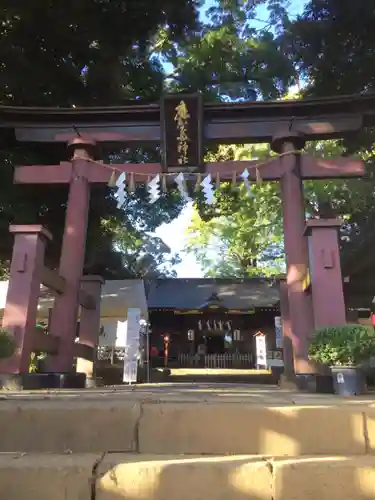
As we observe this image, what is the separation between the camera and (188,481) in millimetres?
2115

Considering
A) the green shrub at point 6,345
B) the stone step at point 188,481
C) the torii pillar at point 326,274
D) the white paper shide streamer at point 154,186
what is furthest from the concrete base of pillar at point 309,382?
the white paper shide streamer at point 154,186

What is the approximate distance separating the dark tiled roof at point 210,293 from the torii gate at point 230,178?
12494mm

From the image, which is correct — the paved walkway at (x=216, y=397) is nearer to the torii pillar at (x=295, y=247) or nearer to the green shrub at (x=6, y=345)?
the green shrub at (x=6, y=345)

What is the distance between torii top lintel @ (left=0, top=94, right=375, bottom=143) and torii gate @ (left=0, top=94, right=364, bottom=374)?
51 mm

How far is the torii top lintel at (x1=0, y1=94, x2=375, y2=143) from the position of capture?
22.7 feet

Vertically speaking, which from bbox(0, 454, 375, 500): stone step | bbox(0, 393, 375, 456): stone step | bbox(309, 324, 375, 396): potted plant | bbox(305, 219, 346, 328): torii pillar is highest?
bbox(305, 219, 346, 328): torii pillar

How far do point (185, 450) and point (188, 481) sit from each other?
0.38 metres

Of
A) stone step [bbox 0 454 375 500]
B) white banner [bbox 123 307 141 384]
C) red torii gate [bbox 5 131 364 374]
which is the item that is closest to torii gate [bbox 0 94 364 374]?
red torii gate [bbox 5 131 364 374]

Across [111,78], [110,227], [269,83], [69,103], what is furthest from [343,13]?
[110,227]

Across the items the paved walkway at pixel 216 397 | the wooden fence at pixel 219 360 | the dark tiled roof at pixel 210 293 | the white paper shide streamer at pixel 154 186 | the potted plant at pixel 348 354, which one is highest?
Answer: the dark tiled roof at pixel 210 293

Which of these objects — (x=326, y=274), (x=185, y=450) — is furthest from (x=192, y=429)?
(x=326, y=274)

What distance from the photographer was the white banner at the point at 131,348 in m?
8.59

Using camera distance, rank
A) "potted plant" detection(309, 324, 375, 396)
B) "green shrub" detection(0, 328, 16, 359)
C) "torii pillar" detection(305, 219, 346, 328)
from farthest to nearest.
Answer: "torii pillar" detection(305, 219, 346, 328) → "green shrub" detection(0, 328, 16, 359) → "potted plant" detection(309, 324, 375, 396)

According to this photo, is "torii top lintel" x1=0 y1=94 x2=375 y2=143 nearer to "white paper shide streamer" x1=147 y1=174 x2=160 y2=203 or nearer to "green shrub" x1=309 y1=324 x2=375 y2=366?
"white paper shide streamer" x1=147 y1=174 x2=160 y2=203
